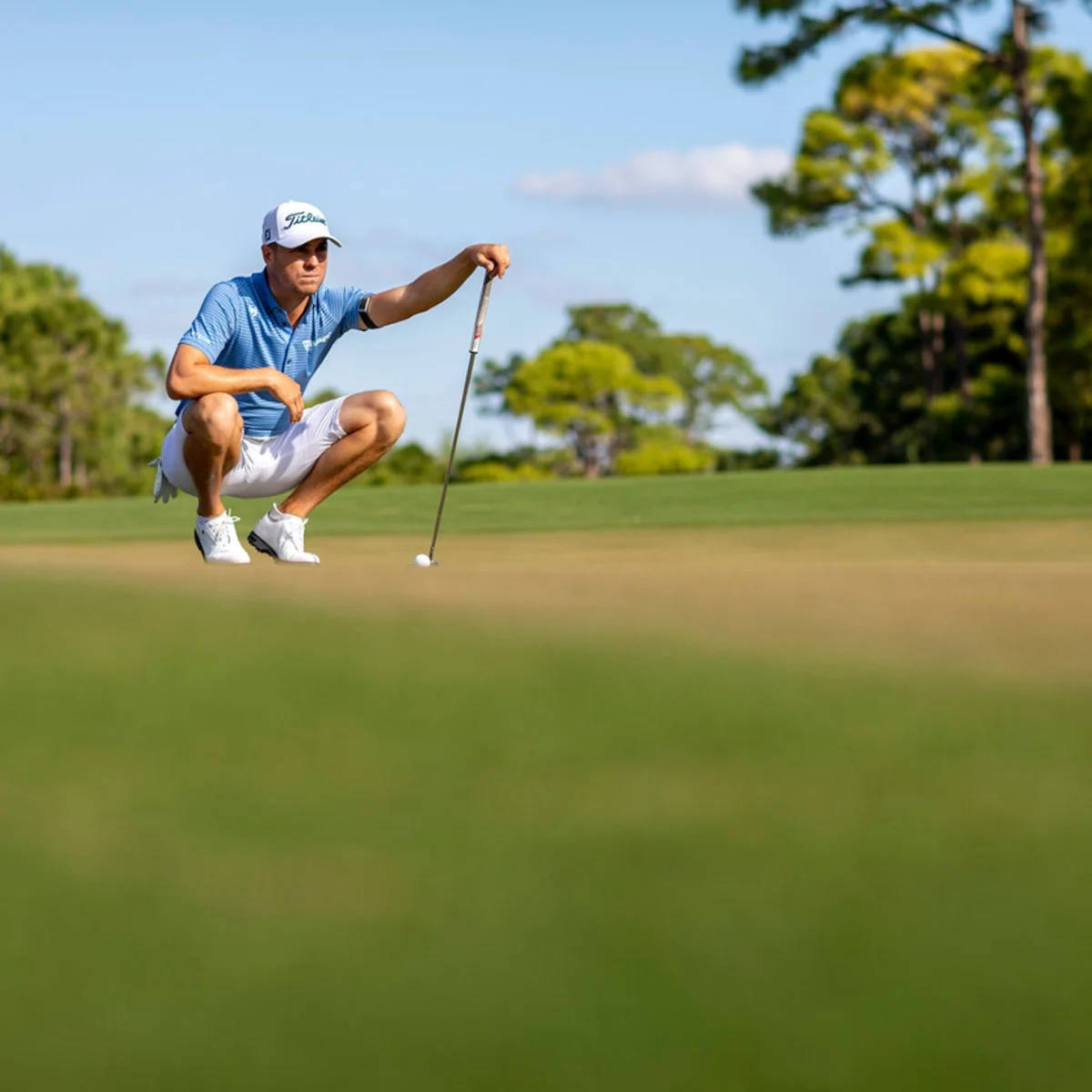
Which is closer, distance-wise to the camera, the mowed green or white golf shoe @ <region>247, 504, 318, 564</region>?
the mowed green

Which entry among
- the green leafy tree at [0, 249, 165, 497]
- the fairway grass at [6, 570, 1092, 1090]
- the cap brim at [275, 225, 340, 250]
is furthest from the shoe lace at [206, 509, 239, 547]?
the green leafy tree at [0, 249, 165, 497]

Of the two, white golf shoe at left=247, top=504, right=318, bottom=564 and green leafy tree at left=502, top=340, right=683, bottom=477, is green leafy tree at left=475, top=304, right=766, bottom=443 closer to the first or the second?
green leafy tree at left=502, top=340, right=683, bottom=477

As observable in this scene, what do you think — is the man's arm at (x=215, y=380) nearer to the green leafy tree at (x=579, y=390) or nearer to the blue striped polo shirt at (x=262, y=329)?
the blue striped polo shirt at (x=262, y=329)

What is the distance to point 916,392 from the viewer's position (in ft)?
142

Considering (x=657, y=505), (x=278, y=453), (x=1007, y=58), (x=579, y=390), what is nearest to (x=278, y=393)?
(x=278, y=453)

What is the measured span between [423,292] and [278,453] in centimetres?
103

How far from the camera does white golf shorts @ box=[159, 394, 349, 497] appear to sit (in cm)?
673

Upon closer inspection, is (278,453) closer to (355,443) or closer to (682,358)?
(355,443)

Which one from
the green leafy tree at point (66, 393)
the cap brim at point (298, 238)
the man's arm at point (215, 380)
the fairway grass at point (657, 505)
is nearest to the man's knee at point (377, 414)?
the man's arm at point (215, 380)

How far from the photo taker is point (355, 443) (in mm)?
6719

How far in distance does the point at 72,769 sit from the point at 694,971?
1013 millimetres

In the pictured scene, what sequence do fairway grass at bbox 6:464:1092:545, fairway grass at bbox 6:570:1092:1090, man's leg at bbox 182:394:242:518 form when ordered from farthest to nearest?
1. fairway grass at bbox 6:464:1092:545
2. man's leg at bbox 182:394:242:518
3. fairway grass at bbox 6:570:1092:1090

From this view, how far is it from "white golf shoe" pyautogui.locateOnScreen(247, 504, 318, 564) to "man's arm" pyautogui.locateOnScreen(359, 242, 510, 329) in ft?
3.16

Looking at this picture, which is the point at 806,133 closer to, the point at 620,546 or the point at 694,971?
the point at 620,546
